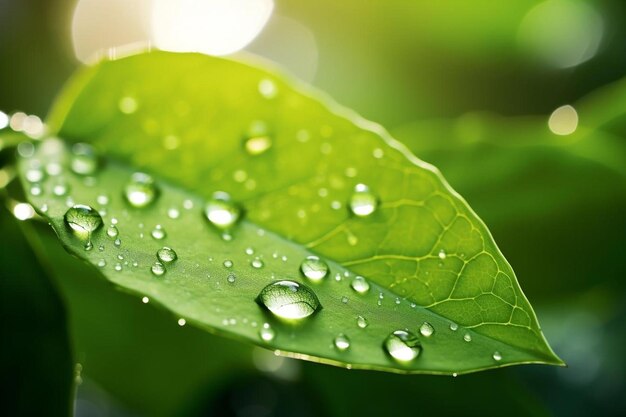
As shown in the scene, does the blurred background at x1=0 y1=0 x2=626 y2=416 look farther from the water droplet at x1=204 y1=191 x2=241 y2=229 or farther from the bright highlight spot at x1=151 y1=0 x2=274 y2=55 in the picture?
the bright highlight spot at x1=151 y1=0 x2=274 y2=55

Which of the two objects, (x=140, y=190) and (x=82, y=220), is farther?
(x=140, y=190)

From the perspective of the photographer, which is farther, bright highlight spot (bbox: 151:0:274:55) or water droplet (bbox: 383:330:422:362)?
bright highlight spot (bbox: 151:0:274:55)

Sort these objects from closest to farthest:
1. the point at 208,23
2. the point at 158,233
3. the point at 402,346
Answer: the point at 402,346 < the point at 158,233 < the point at 208,23

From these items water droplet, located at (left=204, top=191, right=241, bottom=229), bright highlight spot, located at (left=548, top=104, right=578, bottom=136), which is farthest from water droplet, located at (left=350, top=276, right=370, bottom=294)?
bright highlight spot, located at (left=548, top=104, right=578, bottom=136)

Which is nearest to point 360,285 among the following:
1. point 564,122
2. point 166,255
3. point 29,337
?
point 166,255

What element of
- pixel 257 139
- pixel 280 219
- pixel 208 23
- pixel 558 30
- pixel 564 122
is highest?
pixel 208 23

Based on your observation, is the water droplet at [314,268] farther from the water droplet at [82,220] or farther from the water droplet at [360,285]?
the water droplet at [82,220]

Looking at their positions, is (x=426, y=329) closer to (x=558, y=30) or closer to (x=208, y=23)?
(x=558, y=30)
